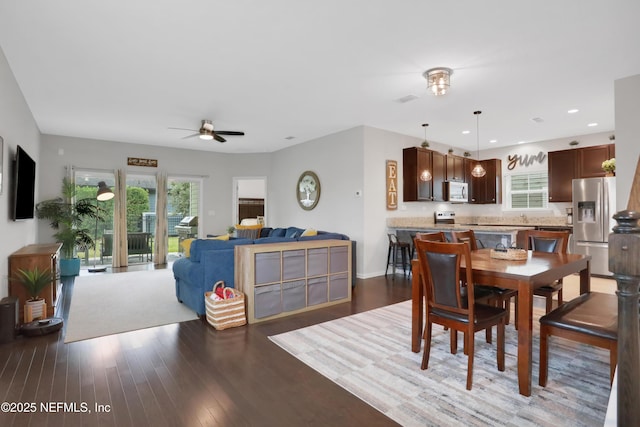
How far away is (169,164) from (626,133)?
27.8ft

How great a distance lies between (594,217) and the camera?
5977mm

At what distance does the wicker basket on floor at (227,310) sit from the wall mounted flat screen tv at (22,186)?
2.59 metres

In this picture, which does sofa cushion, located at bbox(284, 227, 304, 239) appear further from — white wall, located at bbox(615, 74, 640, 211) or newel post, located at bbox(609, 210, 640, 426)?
newel post, located at bbox(609, 210, 640, 426)

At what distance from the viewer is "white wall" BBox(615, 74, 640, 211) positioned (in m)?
3.93

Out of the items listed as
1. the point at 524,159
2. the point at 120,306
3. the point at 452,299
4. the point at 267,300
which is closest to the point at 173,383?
the point at 267,300

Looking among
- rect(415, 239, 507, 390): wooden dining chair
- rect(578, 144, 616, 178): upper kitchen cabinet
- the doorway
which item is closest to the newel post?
rect(415, 239, 507, 390): wooden dining chair

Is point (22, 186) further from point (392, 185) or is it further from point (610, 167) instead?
point (610, 167)

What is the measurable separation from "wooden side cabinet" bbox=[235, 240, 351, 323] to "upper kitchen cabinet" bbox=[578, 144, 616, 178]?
17.9 ft

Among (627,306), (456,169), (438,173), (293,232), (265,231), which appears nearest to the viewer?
(627,306)

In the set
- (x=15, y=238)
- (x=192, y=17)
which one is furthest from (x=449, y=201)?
(x=15, y=238)

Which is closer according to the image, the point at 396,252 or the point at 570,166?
the point at 396,252

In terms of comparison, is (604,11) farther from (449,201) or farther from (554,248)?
(449,201)

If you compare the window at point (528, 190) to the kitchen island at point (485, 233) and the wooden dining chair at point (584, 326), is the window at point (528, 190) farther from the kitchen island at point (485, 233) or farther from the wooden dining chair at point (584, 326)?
the wooden dining chair at point (584, 326)

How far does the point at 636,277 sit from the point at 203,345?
10.2ft
